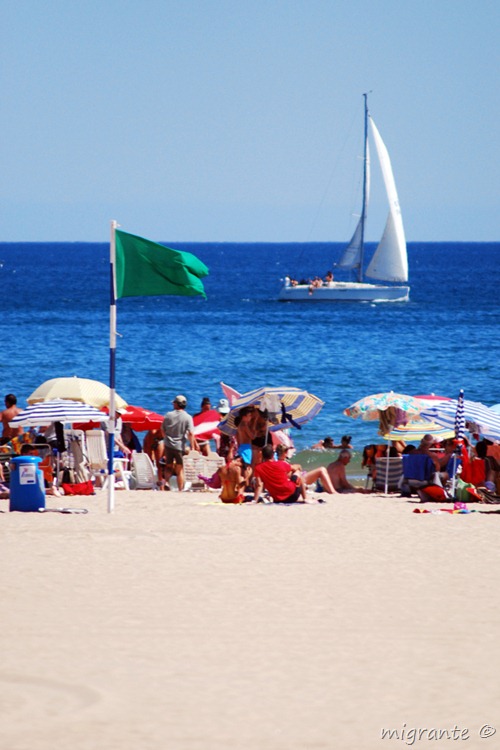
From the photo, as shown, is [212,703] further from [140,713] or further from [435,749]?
[435,749]

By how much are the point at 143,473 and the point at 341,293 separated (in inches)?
2370

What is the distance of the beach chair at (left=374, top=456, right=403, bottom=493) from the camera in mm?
16516

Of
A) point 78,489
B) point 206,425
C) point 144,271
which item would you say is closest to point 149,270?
point 144,271

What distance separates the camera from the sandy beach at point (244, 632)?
6867mm

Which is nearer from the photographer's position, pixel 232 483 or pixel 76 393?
pixel 232 483

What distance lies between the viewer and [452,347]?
49531 mm

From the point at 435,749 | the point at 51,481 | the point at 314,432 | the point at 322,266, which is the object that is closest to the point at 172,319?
the point at 314,432

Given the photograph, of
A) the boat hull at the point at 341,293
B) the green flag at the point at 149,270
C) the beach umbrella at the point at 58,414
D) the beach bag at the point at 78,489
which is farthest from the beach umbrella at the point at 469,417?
the boat hull at the point at 341,293

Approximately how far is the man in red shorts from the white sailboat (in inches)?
2356

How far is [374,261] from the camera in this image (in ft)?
249

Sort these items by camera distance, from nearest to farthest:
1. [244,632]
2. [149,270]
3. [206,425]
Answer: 1. [244,632]
2. [149,270]
3. [206,425]

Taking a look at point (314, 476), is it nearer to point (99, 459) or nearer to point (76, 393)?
point (99, 459)

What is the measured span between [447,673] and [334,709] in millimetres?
1018

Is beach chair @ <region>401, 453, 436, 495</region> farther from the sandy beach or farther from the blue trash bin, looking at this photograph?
the blue trash bin
